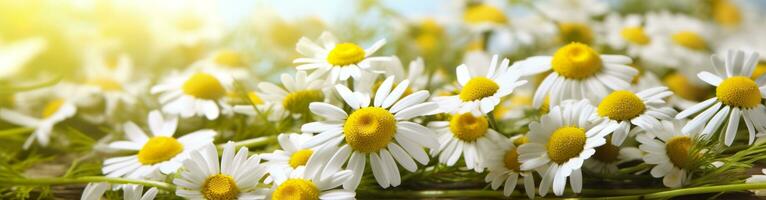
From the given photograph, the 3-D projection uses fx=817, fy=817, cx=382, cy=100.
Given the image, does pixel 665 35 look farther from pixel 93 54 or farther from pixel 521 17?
pixel 93 54

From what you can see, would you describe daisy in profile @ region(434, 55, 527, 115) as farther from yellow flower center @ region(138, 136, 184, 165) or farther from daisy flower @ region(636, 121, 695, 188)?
yellow flower center @ region(138, 136, 184, 165)

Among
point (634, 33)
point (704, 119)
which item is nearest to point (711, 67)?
point (704, 119)

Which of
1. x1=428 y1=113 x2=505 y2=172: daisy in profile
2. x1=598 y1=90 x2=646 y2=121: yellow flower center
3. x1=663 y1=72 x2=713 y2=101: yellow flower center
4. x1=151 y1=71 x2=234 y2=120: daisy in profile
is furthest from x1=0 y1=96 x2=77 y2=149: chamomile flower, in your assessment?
x1=663 y1=72 x2=713 y2=101: yellow flower center

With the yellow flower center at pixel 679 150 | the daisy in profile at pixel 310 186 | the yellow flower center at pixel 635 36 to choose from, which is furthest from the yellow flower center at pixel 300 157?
the yellow flower center at pixel 635 36

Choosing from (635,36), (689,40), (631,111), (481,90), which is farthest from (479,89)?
(689,40)

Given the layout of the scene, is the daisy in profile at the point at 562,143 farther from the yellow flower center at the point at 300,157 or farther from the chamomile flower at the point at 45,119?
the chamomile flower at the point at 45,119

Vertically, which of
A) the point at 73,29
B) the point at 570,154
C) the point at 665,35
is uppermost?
the point at 73,29
